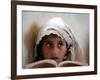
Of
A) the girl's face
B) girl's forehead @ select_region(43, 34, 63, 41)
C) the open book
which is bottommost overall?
the open book

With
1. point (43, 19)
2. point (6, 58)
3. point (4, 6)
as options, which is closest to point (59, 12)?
point (43, 19)

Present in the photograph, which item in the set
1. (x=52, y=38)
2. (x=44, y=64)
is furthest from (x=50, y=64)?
(x=52, y=38)

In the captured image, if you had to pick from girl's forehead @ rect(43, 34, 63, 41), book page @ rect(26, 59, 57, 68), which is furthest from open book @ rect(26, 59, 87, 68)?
girl's forehead @ rect(43, 34, 63, 41)

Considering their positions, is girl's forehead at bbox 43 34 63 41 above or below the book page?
above

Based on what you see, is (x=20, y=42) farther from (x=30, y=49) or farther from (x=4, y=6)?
(x=4, y=6)

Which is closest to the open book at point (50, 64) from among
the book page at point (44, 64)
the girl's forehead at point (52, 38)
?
the book page at point (44, 64)

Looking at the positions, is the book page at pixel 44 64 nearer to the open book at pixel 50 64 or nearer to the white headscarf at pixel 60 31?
the open book at pixel 50 64

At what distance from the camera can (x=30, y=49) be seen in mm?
1844

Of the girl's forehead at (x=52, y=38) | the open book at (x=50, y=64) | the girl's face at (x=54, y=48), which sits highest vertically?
the girl's forehead at (x=52, y=38)

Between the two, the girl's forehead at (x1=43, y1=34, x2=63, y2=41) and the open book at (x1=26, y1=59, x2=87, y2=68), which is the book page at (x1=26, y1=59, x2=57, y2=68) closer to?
the open book at (x1=26, y1=59, x2=87, y2=68)

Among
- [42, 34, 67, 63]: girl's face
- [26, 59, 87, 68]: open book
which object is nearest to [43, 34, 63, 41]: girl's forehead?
[42, 34, 67, 63]: girl's face

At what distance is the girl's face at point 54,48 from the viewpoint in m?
1.89

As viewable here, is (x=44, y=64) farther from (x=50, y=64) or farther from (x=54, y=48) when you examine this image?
(x=54, y=48)

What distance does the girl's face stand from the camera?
1891 millimetres
